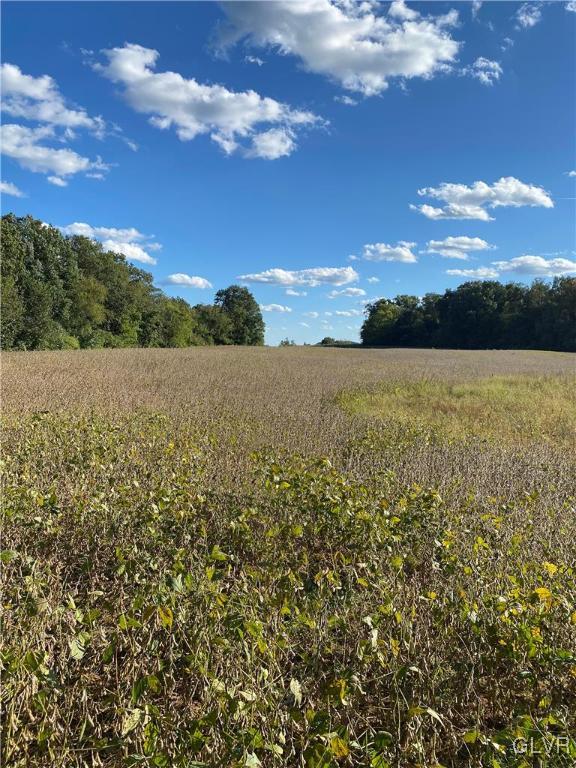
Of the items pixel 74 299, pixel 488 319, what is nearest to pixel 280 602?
pixel 74 299

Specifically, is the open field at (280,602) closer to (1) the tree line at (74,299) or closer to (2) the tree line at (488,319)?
(1) the tree line at (74,299)

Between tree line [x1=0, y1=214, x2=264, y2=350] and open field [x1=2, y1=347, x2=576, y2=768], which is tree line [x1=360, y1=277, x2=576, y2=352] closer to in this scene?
tree line [x1=0, y1=214, x2=264, y2=350]

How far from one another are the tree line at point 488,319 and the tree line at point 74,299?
1551 inches

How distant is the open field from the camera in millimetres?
1901

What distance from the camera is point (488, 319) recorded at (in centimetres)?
7362

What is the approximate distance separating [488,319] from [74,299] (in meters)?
59.5

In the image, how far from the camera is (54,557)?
3.27m

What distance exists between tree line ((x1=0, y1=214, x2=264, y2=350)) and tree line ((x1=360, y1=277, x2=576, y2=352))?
39384mm

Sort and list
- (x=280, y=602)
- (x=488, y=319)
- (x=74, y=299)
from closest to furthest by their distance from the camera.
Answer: (x=280, y=602)
(x=74, y=299)
(x=488, y=319)

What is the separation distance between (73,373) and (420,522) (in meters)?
13.2

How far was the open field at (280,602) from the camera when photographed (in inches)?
74.9

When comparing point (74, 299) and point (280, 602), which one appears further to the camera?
point (74, 299)

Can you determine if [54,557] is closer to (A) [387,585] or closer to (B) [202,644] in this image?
(B) [202,644]

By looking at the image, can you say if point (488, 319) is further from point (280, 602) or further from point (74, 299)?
point (280, 602)
